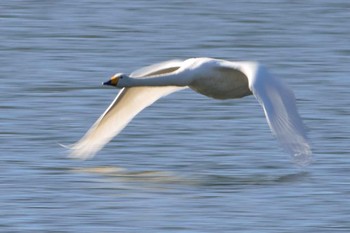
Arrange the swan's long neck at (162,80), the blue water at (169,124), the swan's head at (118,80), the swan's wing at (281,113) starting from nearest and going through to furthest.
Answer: the swan's wing at (281,113), the blue water at (169,124), the swan's long neck at (162,80), the swan's head at (118,80)

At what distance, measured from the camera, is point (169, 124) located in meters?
15.6

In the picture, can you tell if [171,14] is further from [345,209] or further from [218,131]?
[345,209]

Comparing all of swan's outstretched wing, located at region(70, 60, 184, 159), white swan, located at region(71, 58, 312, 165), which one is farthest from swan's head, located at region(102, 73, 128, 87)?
swan's outstretched wing, located at region(70, 60, 184, 159)

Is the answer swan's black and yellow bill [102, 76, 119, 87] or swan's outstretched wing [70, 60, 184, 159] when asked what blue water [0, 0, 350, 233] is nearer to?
swan's outstretched wing [70, 60, 184, 159]

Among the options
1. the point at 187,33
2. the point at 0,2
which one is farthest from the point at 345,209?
the point at 0,2

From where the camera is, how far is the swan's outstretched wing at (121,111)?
1341 centimetres

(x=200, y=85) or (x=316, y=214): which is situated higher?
(x=200, y=85)

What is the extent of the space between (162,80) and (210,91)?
1.52 feet

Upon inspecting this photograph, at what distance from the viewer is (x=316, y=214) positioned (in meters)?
12.4

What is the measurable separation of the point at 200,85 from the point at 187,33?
7.88m

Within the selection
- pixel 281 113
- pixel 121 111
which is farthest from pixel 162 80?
pixel 281 113

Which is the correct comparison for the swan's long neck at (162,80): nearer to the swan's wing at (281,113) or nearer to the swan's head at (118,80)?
the swan's head at (118,80)

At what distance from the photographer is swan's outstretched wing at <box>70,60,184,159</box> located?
1341 cm

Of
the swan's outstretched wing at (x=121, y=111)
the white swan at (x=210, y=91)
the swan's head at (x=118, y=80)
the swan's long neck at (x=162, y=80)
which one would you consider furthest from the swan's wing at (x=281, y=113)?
the swan's outstretched wing at (x=121, y=111)
